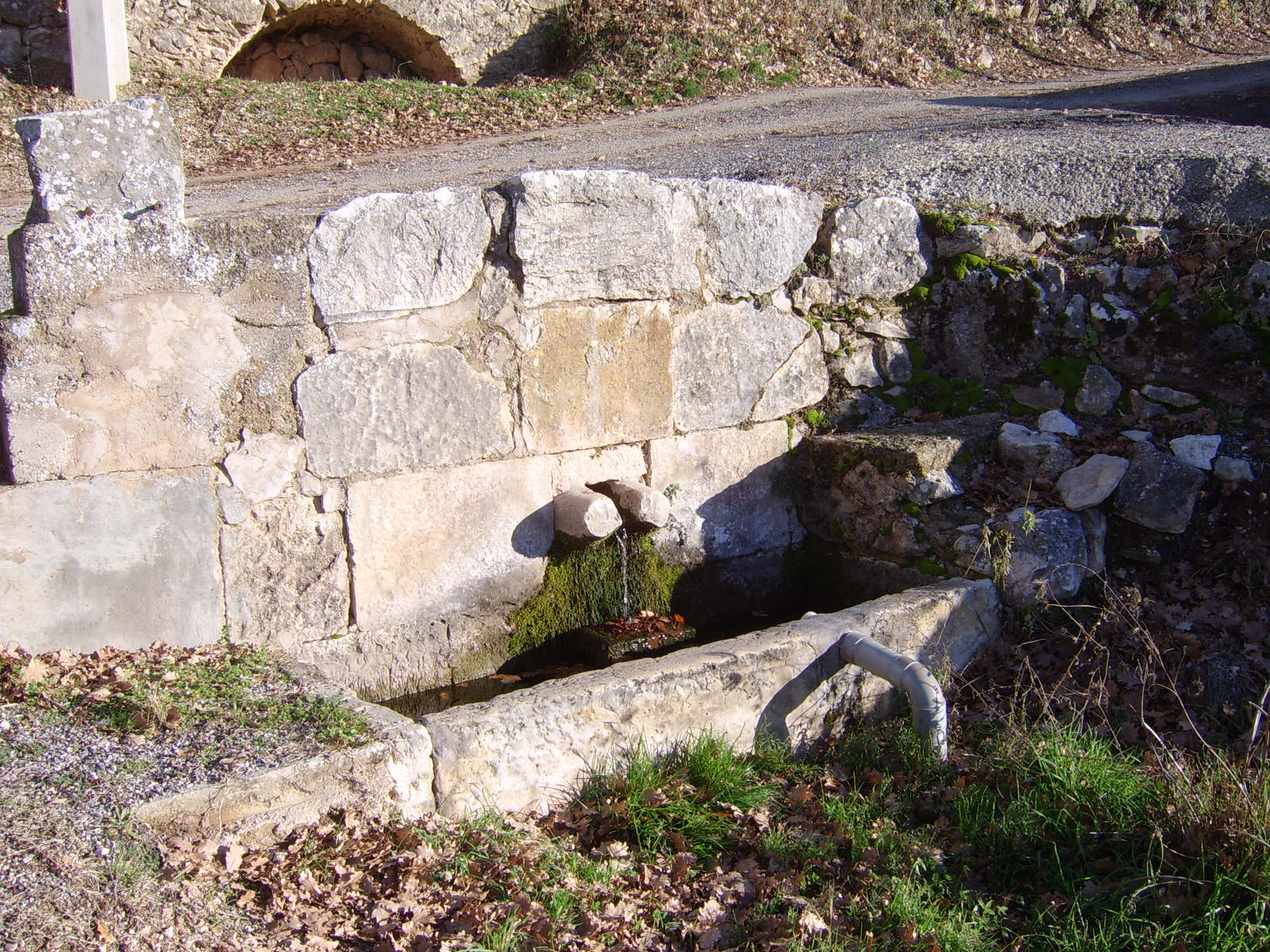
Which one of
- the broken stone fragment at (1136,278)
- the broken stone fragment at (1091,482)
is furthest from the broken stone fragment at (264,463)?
the broken stone fragment at (1136,278)

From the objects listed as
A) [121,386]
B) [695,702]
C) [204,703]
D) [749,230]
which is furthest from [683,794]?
[749,230]

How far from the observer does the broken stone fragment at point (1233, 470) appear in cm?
453

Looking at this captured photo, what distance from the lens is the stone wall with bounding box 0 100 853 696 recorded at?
3.53m

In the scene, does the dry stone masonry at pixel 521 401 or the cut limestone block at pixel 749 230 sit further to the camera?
the cut limestone block at pixel 749 230

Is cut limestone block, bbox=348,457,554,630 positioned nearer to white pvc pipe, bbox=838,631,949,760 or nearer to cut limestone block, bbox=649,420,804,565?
cut limestone block, bbox=649,420,804,565

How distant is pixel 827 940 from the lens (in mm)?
2861

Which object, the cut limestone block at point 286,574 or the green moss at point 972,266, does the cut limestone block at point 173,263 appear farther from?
the green moss at point 972,266

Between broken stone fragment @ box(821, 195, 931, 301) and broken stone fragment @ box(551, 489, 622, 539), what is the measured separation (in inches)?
65.8

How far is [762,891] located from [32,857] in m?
1.88

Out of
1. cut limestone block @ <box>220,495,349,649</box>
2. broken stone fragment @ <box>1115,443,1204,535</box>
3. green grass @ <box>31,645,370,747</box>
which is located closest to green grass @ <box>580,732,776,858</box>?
green grass @ <box>31,645,370,747</box>

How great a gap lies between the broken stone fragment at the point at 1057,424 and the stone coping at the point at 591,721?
1.00 m

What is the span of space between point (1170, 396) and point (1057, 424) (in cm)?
56

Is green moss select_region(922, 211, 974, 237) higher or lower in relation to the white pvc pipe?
higher

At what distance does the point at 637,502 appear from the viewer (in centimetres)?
459
